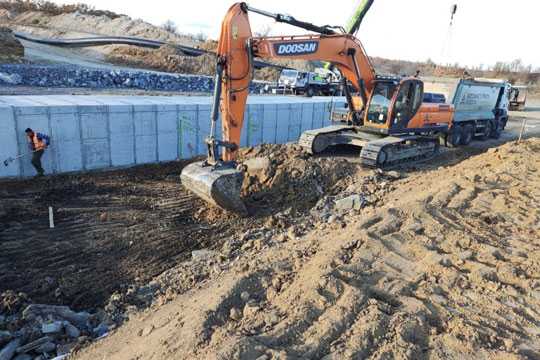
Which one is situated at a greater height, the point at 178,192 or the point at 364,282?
the point at 364,282

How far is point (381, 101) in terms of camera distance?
485 inches

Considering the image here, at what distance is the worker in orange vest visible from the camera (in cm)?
1017

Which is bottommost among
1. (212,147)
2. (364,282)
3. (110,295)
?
(110,295)

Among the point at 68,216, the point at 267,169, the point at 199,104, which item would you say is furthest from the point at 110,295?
the point at 199,104

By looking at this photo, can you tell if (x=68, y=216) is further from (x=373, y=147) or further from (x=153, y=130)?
(x=373, y=147)

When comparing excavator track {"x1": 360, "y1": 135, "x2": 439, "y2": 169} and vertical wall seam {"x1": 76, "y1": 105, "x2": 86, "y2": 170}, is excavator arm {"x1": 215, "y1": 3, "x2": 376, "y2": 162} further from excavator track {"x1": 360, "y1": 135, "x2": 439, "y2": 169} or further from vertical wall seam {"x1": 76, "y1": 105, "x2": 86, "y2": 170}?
vertical wall seam {"x1": 76, "y1": 105, "x2": 86, "y2": 170}

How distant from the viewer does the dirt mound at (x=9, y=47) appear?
28722 millimetres

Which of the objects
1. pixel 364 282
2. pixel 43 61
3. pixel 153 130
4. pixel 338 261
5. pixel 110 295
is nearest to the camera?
pixel 364 282

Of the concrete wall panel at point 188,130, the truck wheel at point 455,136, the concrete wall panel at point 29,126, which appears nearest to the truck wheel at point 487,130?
the truck wheel at point 455,136

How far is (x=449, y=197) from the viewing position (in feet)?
27.5

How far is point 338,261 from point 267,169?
16.7 feet

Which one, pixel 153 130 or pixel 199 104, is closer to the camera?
pixel 153 130

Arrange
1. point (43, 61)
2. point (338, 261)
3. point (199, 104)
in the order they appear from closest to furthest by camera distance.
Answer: point (338, 261), point (199, 104), point (43, 61)

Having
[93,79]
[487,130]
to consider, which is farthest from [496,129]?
[93,79]
